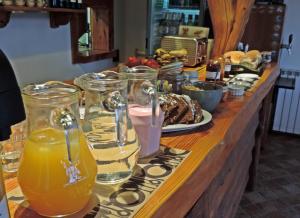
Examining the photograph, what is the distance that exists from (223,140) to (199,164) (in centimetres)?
23

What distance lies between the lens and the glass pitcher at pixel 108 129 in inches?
27.1

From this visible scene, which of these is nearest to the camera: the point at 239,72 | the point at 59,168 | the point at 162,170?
the point at 59,168

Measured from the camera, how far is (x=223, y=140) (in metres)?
1.03

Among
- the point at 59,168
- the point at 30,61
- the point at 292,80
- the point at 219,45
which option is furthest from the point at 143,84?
the point at 292,80

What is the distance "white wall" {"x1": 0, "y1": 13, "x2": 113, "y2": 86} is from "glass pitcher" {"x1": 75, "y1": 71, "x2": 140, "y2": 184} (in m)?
2.13

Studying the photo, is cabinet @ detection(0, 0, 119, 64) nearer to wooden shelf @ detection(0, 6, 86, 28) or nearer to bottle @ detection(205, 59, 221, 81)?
wooden shelf @ detection(0, 6, 86, 28)

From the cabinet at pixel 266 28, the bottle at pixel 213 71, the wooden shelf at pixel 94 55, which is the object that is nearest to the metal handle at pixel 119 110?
the bottle at pixel 213 71

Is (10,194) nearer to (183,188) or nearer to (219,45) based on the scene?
(183,188)

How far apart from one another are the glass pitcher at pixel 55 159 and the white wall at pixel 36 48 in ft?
7.29

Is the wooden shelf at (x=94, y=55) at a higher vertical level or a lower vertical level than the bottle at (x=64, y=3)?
lower

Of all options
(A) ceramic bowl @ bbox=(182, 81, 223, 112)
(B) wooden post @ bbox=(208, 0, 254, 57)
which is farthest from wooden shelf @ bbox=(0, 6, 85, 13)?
(A) ceramic bowl @ bbox=(182, 81, 223, 112)

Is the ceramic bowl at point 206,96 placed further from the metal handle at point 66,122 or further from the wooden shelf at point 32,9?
the wooden shelf at point 32,9

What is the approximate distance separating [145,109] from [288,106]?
3414mm

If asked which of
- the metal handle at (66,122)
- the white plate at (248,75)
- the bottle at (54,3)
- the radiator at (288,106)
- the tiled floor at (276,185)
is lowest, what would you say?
the tiled floor at (276,185)
